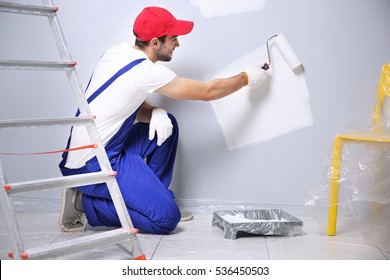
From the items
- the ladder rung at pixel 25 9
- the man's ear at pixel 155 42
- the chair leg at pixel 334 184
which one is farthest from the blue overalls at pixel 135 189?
the chair leg at pixel 334 184

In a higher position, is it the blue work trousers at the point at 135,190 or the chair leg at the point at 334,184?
the blue work trousers at the point at 135,190

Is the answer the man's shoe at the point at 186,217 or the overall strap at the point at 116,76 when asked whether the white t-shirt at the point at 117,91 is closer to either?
the overall strap at the point at 116,76

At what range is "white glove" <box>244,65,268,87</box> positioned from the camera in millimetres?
2801

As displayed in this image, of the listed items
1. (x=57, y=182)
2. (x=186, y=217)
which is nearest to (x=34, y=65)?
(x=57, y=182)

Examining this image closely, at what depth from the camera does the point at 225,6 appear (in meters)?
2.91

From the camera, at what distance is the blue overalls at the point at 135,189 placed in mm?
2559

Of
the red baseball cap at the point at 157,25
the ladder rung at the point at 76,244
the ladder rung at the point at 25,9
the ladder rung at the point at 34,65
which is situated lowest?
the ladder rung at the point at 76,244

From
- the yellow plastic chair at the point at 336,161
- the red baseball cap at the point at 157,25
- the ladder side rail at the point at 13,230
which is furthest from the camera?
the red baseball cap at the point at 157,25

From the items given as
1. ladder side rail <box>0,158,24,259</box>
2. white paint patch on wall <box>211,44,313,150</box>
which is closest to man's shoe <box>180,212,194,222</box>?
white paint patch on wall <box>211,44,313,150</box>

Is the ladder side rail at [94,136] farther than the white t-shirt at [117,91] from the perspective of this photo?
No

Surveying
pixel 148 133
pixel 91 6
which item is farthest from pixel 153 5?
pixel 148 133

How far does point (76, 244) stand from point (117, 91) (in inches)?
31.2

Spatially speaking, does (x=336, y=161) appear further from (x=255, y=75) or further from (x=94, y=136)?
(x=94, y=136)

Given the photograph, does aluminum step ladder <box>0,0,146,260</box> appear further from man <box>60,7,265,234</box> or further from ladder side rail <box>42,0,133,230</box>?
man <box>60,7,265,234</box>
